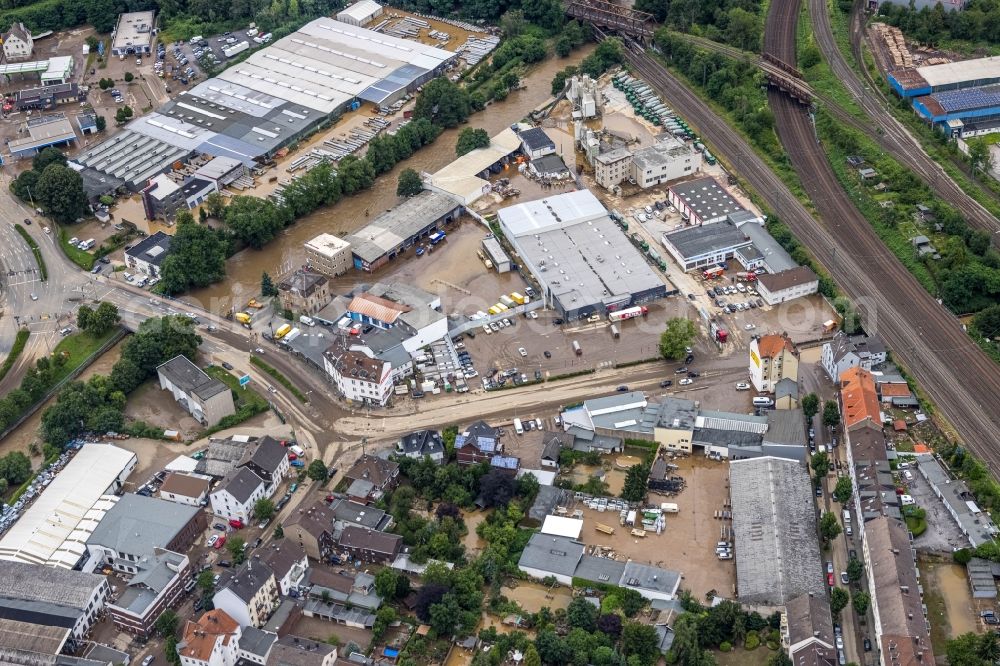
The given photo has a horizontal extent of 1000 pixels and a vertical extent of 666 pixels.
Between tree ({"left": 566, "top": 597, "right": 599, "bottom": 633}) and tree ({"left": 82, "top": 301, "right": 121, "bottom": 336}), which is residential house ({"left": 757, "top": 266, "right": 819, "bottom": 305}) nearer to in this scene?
tree ({"left": 566, "top": 597, "right": 599, "bottom": 633})

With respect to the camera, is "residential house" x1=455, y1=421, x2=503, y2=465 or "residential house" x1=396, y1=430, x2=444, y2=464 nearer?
"residential house" x1=455, y1=421, x2=503, y2=465


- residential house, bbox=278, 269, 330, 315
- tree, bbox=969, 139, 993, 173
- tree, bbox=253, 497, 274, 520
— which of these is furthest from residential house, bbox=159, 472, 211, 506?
tree, bbox=969, 139, 993, 173

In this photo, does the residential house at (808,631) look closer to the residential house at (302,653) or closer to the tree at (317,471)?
the residential house at (302,653)

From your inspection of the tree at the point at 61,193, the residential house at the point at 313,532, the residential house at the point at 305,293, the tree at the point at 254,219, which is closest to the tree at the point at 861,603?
the residential house at the point at 313,532

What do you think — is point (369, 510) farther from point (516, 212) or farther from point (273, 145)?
point (273, 145)

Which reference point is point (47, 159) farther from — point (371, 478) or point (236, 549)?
point (236, 549)

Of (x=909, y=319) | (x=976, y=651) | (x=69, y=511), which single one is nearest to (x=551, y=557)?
(x=976, y=651)

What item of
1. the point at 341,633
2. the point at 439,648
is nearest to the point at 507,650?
the point at 439,648
